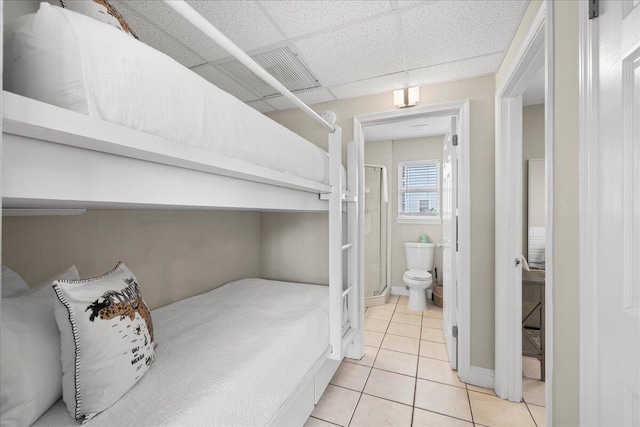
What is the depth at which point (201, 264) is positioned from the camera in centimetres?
211

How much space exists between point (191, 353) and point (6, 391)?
51 centimetres

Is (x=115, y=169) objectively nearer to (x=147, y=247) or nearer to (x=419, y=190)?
(x=147, y=247)

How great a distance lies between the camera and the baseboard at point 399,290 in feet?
13.3

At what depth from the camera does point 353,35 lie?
1.58 metres

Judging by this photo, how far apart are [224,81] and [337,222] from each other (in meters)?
1.47

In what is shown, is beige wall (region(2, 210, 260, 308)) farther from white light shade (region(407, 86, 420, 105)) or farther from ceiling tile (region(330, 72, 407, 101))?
white light shade (region(407, 86, 420, 105))

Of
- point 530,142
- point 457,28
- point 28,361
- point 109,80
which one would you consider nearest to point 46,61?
point 109,80

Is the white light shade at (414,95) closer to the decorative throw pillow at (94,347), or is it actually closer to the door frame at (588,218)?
the door frame at (588,218)

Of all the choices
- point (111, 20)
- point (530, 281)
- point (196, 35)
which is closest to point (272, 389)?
point (111, 20)

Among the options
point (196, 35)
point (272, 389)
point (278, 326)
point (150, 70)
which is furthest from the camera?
point (196, 35)

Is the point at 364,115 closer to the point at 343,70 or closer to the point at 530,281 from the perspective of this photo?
the point at 343,70

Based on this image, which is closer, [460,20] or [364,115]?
[460,20]

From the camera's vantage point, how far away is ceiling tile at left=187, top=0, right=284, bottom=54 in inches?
53.6

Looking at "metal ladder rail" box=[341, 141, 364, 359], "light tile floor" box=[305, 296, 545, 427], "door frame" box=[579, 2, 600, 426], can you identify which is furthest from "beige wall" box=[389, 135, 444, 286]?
"door frame" box=[579, 2, 600, 426]
